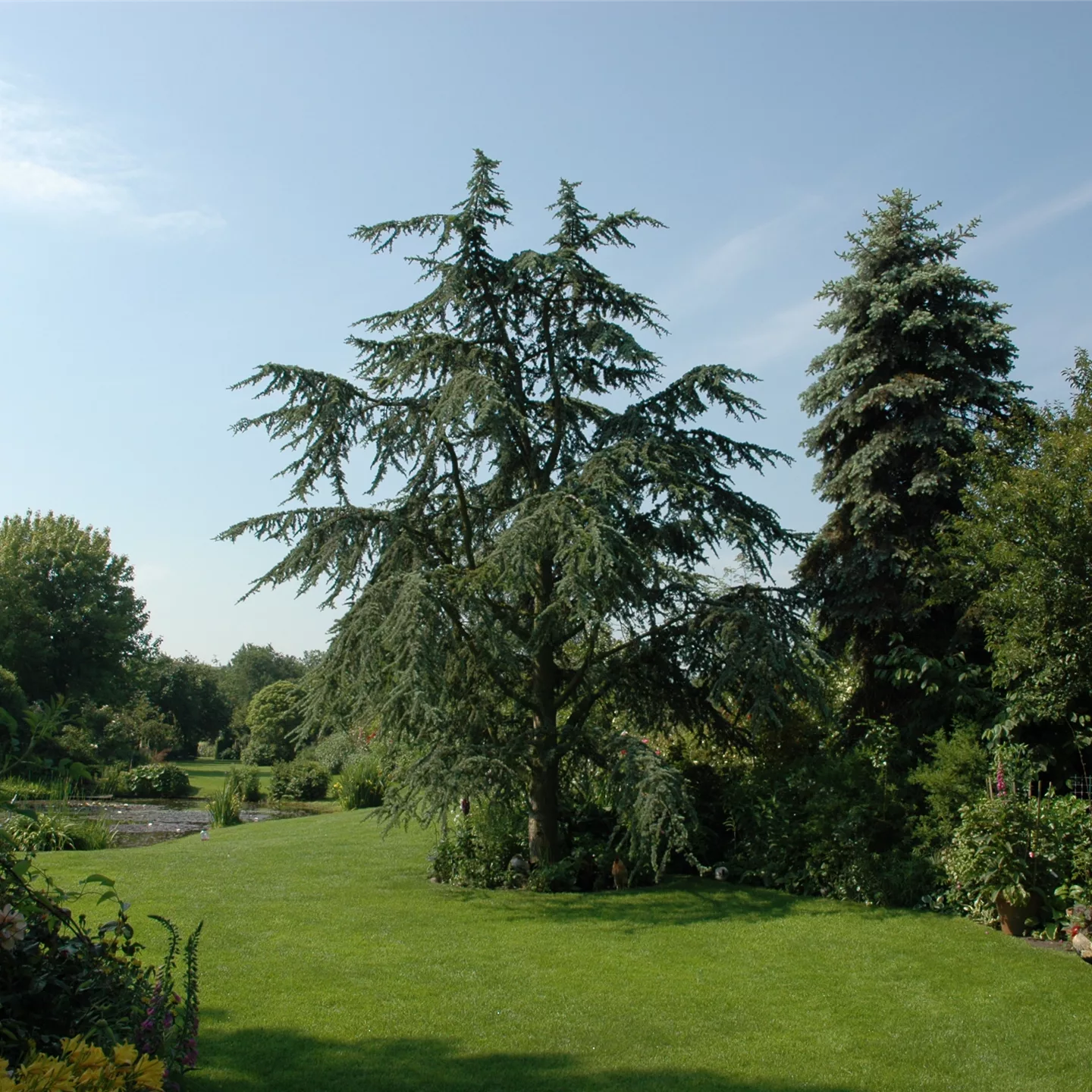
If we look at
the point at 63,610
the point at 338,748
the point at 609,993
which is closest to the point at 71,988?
the point at 609,993

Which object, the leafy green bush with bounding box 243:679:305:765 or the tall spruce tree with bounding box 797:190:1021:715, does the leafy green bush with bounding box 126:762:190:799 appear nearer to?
the leafy green bush with bounding box 243:679:305:765

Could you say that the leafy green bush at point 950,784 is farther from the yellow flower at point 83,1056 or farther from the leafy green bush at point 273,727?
the leafy green bush at point 273,727

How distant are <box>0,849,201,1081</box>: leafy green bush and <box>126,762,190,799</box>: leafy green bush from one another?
23.0m

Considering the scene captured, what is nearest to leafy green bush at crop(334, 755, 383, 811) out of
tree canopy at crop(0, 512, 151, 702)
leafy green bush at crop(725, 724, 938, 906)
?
leafy green bush at crop(725, 724, 938, 906)

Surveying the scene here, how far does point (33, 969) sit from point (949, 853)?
316 inches

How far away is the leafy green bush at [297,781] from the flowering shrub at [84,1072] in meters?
21.9

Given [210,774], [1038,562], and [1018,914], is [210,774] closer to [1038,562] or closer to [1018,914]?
[1018,914]

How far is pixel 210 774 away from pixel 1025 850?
1300 inches

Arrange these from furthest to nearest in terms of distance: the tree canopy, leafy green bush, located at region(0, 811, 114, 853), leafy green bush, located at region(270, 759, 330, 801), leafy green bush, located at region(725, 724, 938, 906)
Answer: the tree canopy
leafy green bush, located at region(270, 759, 330, 801)
leafy green bush, located at region(0, 811, 114, 853)
leafy green bush, located at region(725, 724, 938, 906)

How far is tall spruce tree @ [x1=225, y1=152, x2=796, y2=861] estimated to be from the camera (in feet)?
30.9

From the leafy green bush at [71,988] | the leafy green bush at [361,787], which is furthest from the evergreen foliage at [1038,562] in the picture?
the leafy green bush at [361,787]

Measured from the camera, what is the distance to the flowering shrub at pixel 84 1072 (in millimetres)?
2438

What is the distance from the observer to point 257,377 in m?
10.1

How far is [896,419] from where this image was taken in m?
11.8
